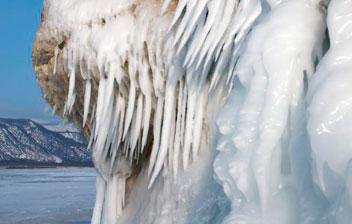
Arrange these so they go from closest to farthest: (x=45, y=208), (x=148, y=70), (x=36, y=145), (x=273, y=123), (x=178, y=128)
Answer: (x=273, y=123) → (x=178, y=128) → (x=148, y=70) → (x=45, y=208) → (x=36, y=145)

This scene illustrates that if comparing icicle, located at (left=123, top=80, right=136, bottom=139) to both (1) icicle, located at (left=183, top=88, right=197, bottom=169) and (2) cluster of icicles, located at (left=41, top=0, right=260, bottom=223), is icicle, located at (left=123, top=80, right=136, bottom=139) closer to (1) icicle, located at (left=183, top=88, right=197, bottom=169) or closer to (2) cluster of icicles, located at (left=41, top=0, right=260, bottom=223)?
(2) cluster of icicles, located at (left=41, top=0, right=260, bottom=223)

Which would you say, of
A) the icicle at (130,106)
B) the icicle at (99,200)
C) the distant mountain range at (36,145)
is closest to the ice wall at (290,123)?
the icicle at (130,106)

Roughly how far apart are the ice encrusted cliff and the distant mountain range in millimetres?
81431

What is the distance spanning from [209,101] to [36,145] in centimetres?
9155

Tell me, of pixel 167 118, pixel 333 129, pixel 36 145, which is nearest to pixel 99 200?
pixel 167 118

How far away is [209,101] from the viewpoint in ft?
8.12

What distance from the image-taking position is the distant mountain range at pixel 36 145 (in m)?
85.4

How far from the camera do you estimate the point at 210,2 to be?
7.50 ft

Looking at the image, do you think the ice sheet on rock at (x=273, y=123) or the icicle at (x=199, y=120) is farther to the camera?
the icicle at (x=199, y=120)

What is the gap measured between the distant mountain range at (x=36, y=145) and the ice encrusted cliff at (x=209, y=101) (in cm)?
8143

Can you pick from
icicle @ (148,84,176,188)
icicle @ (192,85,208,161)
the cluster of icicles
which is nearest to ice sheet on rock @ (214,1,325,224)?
the cluster of icicles

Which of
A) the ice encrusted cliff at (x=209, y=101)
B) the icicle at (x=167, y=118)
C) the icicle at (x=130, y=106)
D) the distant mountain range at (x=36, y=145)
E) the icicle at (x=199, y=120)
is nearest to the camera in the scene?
the ice encrusted cliff at (x=209, y=101)

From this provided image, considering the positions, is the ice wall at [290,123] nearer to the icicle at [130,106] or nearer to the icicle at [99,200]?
the icicle at [130,106]

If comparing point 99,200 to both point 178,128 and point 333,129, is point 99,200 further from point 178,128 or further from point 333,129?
point 333,129
